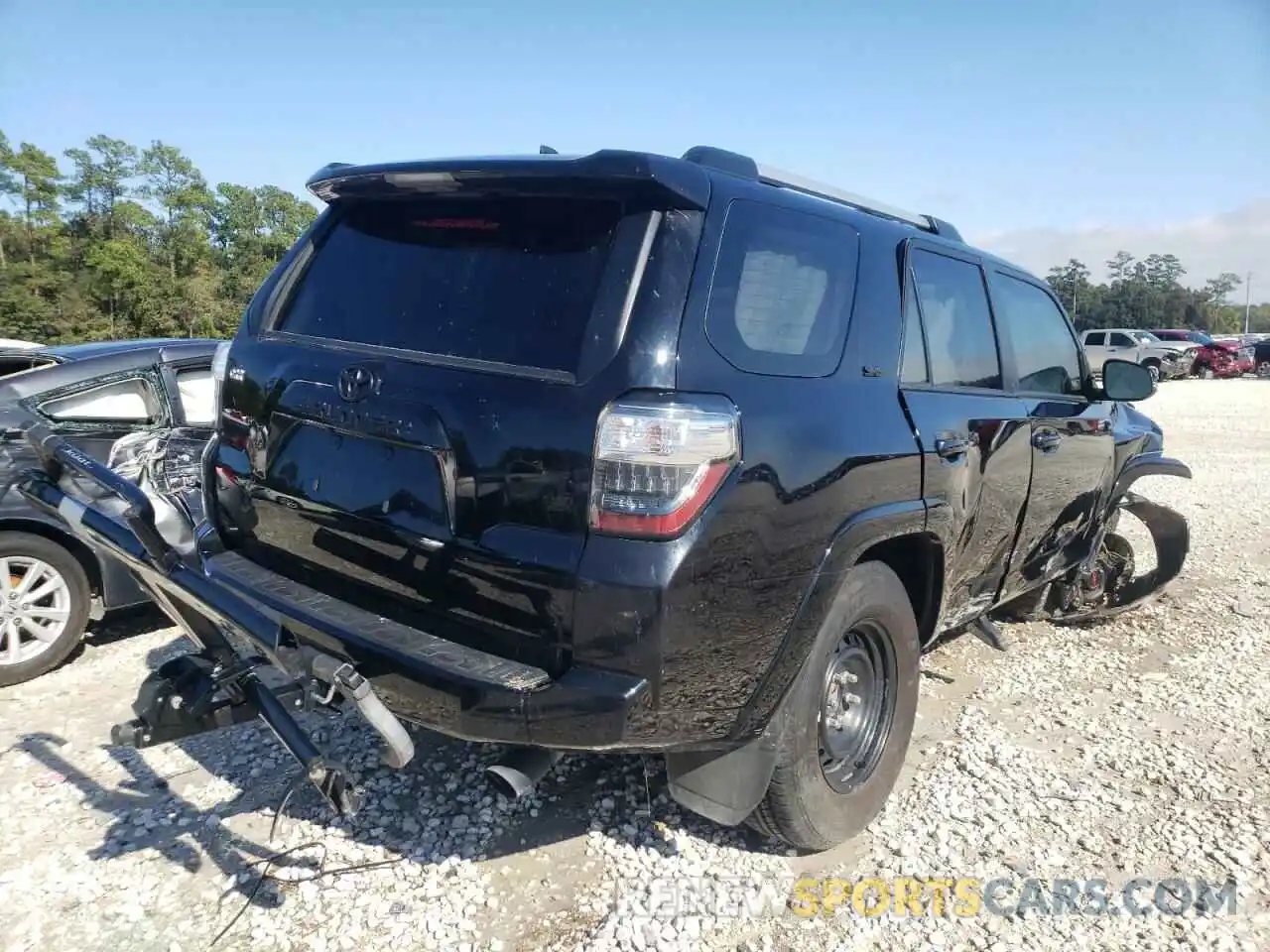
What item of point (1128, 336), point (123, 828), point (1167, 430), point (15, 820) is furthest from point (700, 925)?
point (1128, 336)

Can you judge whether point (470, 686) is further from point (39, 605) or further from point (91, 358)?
point (91, 358)

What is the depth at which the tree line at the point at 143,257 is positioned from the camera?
53.6 meters

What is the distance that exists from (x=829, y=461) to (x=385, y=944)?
1.83 m

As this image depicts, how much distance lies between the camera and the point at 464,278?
8.18ft

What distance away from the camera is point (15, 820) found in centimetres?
306

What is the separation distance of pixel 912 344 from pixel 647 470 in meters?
1.43

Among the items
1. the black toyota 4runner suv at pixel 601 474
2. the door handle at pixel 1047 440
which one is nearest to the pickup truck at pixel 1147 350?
the door handle at pixel 1047 440

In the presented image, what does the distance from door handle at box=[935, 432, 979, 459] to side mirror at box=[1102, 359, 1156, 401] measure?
5.53 feet

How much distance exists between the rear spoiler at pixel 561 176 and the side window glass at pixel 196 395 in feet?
9.58

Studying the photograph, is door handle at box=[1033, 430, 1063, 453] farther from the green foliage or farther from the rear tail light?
the green foliage

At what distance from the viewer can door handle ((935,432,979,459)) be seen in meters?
3.06

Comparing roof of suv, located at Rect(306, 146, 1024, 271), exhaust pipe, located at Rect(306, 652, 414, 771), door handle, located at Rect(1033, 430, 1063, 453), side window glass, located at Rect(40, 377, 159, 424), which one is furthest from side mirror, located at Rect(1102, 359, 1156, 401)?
side window glass, located at Rect(40, 377, 159, 424)

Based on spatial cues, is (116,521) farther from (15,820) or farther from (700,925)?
(700,925)

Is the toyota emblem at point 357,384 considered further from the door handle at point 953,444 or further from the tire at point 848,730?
the door handle at point 953,444
